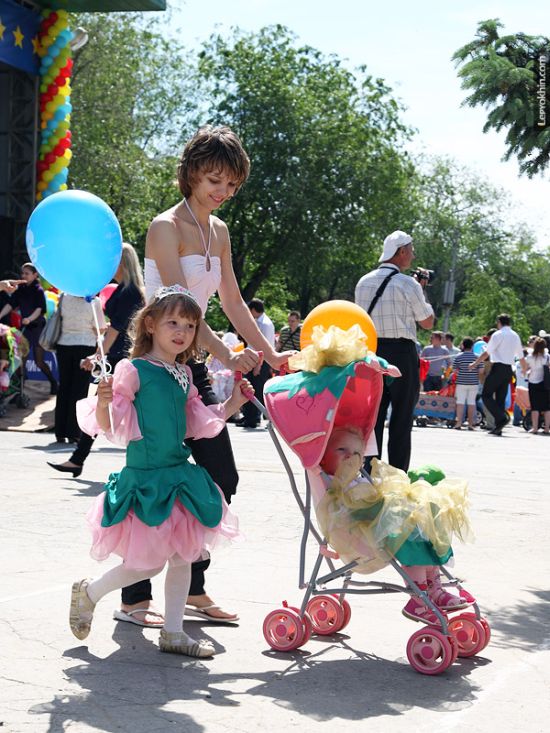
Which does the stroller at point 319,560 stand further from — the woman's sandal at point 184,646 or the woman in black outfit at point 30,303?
the woman in black outfit at point 30,303

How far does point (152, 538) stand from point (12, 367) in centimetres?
1076

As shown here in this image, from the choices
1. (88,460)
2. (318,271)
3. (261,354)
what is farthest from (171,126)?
(261,354)

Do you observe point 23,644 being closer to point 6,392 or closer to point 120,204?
point 6,392

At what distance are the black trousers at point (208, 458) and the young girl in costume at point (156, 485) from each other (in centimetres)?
26

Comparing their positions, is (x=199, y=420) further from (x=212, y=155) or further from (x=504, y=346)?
(x=504, y=346)

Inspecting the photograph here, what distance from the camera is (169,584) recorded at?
170 inches

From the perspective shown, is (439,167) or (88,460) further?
(439,167)

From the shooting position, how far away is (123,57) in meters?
34.1

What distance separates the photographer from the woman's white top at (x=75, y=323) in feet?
36.8

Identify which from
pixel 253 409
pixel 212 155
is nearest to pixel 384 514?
pixel 212 155

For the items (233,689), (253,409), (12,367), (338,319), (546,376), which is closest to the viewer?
(233,689)

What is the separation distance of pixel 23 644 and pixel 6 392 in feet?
35.5

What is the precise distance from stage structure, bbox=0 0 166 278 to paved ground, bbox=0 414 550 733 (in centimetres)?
1425

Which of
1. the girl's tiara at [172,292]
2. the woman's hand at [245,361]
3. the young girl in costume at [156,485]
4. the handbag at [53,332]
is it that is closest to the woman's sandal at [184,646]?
the young girl in costume at [156,485]
